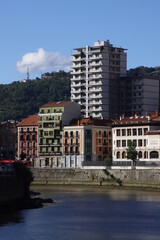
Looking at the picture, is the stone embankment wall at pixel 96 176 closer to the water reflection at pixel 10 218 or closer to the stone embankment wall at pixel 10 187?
Answer: the stone embankment wall at pixel 10 187

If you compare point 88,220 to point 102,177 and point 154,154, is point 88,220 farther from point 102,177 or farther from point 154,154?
point 154,154

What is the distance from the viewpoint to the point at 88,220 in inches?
3939

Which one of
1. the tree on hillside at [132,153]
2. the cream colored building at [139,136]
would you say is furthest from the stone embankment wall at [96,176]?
the cream colored building at [139,136]

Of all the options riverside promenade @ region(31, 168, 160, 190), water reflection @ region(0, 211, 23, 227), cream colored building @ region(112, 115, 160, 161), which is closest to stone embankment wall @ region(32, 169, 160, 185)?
riverside promenade @ region(31, 168, 160, 190)

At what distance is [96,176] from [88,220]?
7797 cm

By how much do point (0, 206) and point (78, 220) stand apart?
11257 mm

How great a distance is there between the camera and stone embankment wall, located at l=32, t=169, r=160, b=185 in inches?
6421

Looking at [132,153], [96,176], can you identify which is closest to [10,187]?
[96,176]

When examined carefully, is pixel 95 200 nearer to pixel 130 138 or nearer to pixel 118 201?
pixel 118 201

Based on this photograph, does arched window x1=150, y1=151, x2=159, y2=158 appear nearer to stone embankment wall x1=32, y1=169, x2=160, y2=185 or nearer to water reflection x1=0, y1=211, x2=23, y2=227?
stone embankment wall x1=32, y1=169, x2=160, y2=185

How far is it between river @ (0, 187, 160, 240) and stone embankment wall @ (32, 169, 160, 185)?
93.8 ft

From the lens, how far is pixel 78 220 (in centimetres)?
9994

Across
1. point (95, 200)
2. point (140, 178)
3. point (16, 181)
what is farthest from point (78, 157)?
point (16, 181)

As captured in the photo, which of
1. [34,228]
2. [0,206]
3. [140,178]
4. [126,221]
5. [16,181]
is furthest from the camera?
[140,178]
